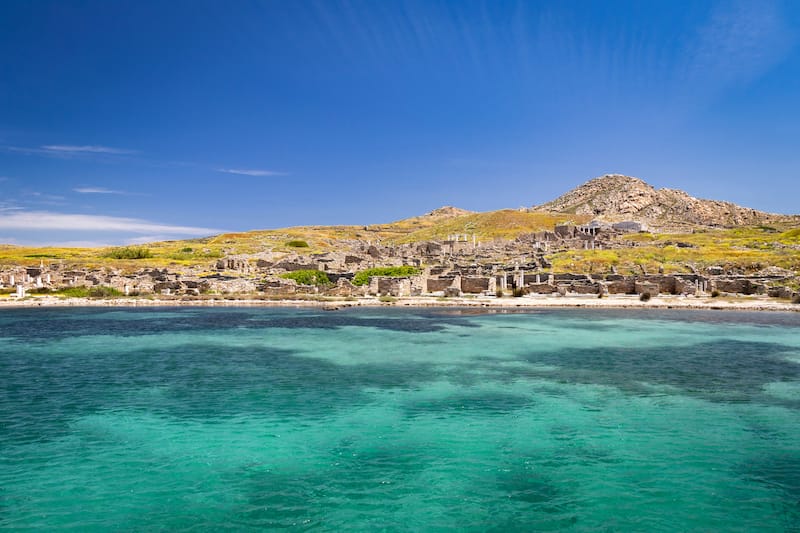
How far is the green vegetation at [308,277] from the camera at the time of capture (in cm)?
5815

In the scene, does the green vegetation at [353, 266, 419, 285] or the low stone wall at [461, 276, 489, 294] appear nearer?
the low stone wall at [461, 276, 489, 294]

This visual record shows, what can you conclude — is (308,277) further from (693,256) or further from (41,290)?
(693,256)

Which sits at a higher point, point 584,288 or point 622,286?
point 622,286

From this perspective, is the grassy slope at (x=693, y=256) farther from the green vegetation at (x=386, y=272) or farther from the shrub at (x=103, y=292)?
the shrub at (x=103, y=292)

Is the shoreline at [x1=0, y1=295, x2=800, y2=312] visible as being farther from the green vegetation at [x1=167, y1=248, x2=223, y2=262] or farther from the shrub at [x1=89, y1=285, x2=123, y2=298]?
the green vegetation at [x1=167, y1=248, x2=223, y2=262]

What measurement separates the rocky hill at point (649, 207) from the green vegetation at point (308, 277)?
3238 inches

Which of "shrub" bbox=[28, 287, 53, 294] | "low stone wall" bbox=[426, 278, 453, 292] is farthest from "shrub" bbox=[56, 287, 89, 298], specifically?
"low stone wall" bbox=[426, 278, 453, 292]

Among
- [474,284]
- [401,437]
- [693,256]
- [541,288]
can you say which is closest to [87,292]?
[474,284]

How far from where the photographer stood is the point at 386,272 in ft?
198

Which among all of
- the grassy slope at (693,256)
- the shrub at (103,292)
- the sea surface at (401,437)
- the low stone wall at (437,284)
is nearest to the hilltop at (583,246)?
the grassy slope at (693,256)

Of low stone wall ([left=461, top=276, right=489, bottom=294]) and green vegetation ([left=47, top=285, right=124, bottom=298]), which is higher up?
low stone wall ([left=461, top=276, right=489, bottom=294])

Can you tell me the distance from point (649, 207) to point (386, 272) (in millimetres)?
114908

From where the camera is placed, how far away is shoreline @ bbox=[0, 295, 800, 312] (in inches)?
1707

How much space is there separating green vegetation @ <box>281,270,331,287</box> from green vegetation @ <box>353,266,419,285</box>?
3665 mm
